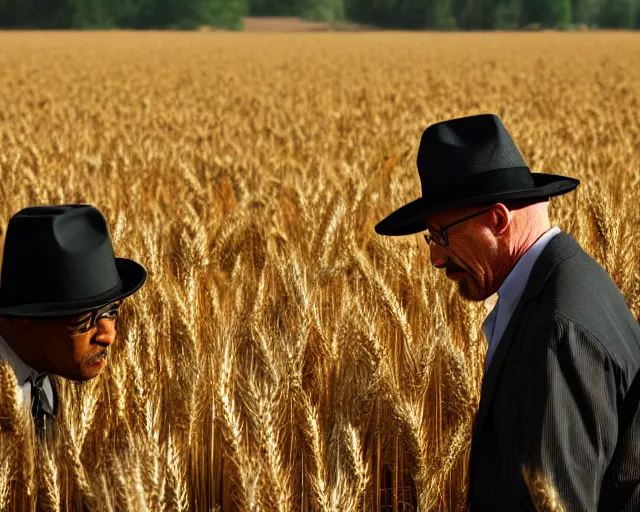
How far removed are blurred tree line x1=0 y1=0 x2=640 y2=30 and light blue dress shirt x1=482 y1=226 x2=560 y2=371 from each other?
77.0 m

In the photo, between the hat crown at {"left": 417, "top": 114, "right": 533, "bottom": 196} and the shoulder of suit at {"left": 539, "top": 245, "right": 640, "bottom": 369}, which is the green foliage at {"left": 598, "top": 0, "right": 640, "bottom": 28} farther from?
the shoulder of suit at {"left": 539, "top": 245, "right": 640, "bottom": 369}

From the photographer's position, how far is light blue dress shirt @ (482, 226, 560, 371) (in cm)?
190

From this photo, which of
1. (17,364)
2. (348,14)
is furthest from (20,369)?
(348,14)

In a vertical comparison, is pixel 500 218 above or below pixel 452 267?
above

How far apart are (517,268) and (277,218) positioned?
2.17 m

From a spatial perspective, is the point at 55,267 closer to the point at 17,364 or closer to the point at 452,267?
the point at 17,364

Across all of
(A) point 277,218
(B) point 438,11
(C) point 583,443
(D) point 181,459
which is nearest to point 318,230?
(A) point 277,218

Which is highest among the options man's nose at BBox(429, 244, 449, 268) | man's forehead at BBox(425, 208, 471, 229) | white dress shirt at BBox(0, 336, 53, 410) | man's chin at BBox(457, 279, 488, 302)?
man's forehead at BBox(425, 208, 471, 229)

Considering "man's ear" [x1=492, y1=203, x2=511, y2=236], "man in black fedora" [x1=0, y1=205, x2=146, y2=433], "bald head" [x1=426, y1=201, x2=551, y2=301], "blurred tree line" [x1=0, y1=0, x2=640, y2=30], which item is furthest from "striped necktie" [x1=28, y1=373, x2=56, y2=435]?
"blurred tree line" [x1=0, y1=0, x2=640, y2=30]

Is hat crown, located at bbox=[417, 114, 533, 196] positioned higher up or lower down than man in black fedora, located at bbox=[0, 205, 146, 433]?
higher up

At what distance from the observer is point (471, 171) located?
1.99 metres

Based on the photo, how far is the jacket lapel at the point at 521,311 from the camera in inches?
70.6

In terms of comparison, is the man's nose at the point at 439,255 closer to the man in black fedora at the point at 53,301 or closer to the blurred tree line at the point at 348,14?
the man in black fedora at the point at 53,301

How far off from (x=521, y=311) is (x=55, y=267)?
3.40ft
